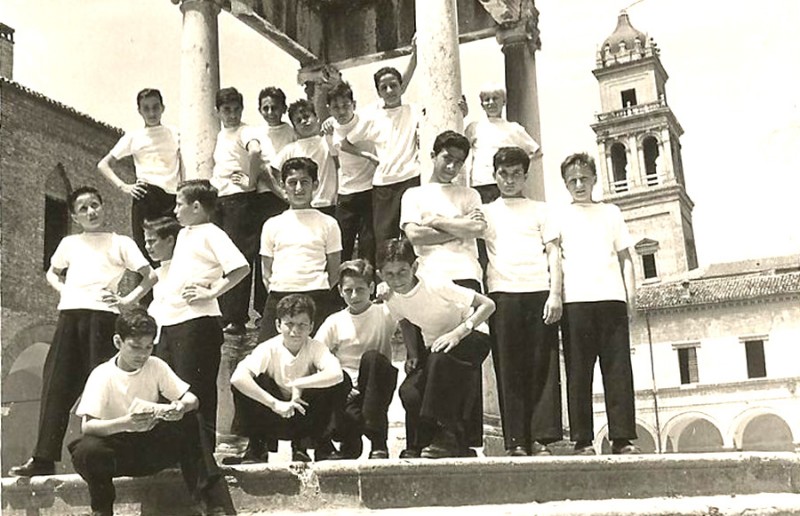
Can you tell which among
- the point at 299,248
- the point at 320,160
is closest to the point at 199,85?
the point at 320,160

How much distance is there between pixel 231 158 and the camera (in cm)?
903

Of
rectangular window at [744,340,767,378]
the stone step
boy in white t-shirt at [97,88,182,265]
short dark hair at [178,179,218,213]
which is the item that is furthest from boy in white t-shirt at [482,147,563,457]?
rectangular window at [744,340,767,378]

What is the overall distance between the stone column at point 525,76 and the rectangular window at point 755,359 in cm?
3837

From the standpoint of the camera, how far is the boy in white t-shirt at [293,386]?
621cm

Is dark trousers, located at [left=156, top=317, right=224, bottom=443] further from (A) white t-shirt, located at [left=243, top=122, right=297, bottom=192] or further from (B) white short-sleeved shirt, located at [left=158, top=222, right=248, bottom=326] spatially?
(A) white t-shirt, located at [left=243, top=122, right=297, bottom=192]

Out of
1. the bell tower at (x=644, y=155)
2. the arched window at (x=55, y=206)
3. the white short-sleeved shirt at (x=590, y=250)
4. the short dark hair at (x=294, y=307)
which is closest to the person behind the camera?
the short dark hair at (x=294, y=307)

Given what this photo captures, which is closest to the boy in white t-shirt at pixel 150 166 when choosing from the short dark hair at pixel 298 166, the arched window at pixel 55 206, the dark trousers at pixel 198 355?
the short dark hair at pixel 298 166

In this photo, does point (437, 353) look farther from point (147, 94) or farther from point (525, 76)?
point (525, 76)

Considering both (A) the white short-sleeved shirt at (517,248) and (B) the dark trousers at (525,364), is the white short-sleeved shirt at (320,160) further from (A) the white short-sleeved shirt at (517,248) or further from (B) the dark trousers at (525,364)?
(B) the dark trousers at (525,364)

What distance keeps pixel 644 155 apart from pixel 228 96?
62.2 m

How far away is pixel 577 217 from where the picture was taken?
719cm

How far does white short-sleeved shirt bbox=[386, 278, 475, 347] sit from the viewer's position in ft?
21.5

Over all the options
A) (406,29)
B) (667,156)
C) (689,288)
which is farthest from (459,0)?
(667,156)

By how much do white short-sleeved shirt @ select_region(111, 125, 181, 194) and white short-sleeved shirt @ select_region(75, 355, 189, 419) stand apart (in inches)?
134
